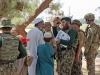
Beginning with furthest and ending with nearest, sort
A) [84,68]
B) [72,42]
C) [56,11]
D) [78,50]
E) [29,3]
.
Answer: [56,11] < [84,68] < [29,3] < [78,50] < [72,42]

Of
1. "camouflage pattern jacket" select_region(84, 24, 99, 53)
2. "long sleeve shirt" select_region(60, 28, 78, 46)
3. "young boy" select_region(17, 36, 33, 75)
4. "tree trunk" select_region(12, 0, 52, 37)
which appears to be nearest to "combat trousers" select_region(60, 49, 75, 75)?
"long sleeve shirt" select_region(60, 28, 78, 46)

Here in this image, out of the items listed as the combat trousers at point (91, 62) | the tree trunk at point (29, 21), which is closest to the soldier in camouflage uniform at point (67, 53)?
the combat trousers at point (91, 62)

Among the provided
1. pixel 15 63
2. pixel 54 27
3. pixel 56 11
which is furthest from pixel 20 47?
pixel 56 11

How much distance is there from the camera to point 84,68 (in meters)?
8.02

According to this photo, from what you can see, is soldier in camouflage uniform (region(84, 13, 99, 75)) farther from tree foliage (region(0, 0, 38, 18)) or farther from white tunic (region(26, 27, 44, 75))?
tree foliage (region(0, 0, 38, 18))

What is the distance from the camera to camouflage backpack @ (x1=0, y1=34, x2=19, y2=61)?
10.4 feet

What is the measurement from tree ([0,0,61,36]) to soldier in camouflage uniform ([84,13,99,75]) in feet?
6.49

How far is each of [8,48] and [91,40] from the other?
3088 millimetres

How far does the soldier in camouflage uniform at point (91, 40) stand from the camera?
19.1ft

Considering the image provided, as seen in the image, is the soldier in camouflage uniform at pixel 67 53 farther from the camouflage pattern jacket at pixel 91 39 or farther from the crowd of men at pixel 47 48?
the camouflage pattern jacket at pixel 91 39

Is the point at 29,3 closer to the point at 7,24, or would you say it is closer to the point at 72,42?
the point at 72,42

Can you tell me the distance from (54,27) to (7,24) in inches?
74.4

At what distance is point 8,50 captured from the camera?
10.6 feet

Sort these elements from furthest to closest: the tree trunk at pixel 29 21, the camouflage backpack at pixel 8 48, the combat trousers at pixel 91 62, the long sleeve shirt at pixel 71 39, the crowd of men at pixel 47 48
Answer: the tree trunk at pixel 29 21
the combat trousers at pixel 91 62
the long sleeve shirt at pixel 71 39
the crowd of men at pixel 47 48
the camouflage backpack at pixel 8 48
